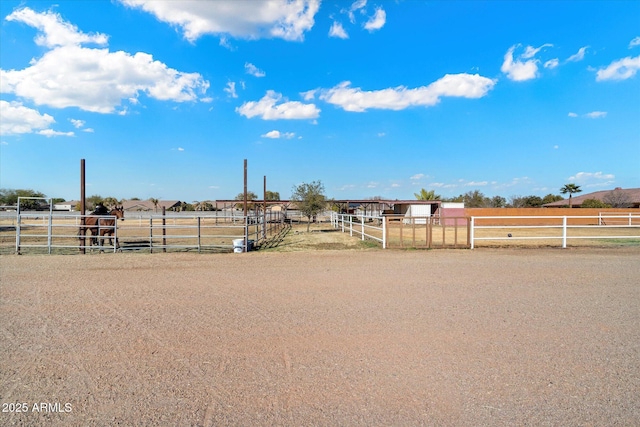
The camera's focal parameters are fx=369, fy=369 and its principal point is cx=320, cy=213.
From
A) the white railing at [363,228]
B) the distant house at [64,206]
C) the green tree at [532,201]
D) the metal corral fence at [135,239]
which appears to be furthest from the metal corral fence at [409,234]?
the distant house at [64,206]

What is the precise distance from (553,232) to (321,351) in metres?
24.7

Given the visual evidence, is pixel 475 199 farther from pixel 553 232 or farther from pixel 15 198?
pixel 15 198

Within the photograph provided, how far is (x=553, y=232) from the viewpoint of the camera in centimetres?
2370

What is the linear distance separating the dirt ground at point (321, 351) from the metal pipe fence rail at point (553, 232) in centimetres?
443

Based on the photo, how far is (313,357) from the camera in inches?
154

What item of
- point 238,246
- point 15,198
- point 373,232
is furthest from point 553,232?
point 15,198

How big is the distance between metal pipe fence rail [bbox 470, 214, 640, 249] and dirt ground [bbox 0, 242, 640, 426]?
14.5 ft

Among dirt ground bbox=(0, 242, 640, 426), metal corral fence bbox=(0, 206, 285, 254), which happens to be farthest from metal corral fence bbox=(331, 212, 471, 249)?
dirt ground bbox=(0, 242, 640, 426)

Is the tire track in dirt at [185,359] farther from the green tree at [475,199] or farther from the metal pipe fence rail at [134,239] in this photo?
the green tree at [475,199]

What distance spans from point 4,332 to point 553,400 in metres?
6.15

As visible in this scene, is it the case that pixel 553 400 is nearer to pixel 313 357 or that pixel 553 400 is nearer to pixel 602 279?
pixel 313 357

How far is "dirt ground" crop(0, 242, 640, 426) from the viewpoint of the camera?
2.94m

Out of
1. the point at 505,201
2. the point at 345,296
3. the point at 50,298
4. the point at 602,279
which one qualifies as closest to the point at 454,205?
the point at 602,279

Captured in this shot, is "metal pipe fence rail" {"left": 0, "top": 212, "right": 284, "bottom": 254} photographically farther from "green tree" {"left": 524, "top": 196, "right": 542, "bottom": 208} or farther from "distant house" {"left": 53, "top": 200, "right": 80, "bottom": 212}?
"green tree" {"left": 524, "top": 196, "right": 542, "bottom": 208}
